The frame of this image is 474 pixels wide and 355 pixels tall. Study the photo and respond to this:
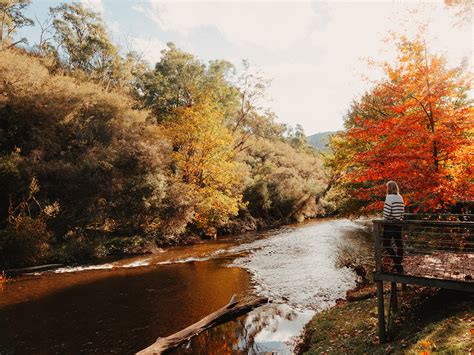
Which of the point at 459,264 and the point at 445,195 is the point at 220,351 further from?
the point at 445,195

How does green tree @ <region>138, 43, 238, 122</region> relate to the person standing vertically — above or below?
above


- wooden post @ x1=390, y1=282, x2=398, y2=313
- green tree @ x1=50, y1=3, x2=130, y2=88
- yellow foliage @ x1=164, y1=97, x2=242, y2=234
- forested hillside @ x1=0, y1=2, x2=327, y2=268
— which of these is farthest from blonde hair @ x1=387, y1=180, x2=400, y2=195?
green tree @ x1=50, y1=3, x2=130, y2=88

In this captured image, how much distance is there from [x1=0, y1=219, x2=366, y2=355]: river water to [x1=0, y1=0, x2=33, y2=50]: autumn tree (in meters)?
33.6

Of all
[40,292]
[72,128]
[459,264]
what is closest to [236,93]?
[72,128]

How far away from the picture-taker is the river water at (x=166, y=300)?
8945 mm

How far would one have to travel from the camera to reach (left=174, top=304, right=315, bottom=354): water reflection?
843 cm

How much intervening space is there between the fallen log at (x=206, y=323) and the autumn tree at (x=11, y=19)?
39824 mm

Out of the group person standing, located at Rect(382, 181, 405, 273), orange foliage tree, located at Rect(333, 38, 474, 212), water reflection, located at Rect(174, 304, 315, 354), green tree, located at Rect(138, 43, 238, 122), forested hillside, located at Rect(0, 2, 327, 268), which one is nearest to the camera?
person standing, located at Rect(382, 181, 405, 273)

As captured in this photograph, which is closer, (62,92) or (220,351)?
(220,351)

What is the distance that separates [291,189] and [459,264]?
31746 millimetres

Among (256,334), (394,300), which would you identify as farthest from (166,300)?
(394,300)

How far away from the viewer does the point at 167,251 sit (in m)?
22.0

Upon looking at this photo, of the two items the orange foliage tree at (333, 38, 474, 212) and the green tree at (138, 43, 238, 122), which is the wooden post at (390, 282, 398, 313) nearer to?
the orange foliage tree at (333, 38, 474, 212)

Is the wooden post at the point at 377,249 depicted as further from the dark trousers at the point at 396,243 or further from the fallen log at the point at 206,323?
the fallen log at the point at 206,323
